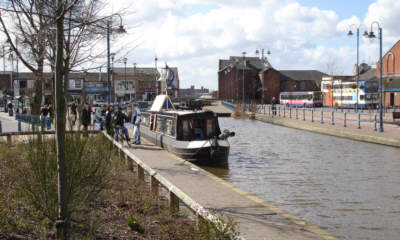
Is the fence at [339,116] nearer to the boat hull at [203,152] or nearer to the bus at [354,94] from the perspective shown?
the bus at [354,94]

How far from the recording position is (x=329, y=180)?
15.3m

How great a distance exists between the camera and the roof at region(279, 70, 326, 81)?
109 meters

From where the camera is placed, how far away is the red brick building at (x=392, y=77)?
59531mm

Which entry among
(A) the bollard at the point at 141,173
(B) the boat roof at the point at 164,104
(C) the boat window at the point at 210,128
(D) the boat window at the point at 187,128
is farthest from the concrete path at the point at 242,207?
(B) the boat roof at the point at 164,104

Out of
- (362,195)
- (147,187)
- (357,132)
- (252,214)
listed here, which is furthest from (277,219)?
(357,132)

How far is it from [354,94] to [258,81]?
4544cm

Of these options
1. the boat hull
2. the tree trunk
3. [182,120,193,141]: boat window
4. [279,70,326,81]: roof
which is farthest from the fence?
[279,70,326,81]: roof

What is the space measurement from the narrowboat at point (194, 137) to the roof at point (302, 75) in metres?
90.3

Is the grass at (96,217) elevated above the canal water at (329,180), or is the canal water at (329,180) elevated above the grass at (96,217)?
the grass at (96,217)

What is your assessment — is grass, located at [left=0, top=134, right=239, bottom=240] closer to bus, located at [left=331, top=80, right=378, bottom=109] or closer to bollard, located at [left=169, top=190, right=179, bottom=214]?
bollard, located at [left=169, top=190, right=179, bottom=214]

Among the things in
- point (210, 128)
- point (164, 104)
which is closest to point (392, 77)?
point (164, 104)

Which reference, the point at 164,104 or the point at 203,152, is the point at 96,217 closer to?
the point at 203,152

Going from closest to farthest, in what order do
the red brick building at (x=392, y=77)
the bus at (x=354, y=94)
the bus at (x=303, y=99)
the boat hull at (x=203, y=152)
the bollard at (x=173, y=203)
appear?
the bollard at (x=173, y=203) → the boat hull at (x=203, y=152) → the bus at (x=354, y=94) → the red brick building at (x=392, y=77) → the bus at (x=303, y=99)

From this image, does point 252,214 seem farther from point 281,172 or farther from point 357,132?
point 357,132
